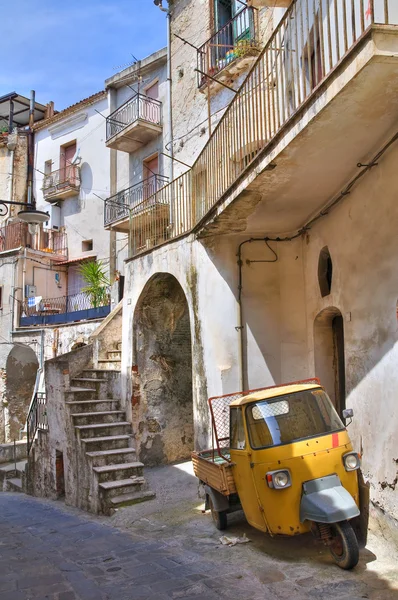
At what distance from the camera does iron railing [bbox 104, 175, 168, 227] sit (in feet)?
61.8

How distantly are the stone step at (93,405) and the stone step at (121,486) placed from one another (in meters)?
2.07

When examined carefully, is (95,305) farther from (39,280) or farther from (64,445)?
(64,445)

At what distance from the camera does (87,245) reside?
77.5 feet

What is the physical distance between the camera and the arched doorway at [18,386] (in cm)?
2095

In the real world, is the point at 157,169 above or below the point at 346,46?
above

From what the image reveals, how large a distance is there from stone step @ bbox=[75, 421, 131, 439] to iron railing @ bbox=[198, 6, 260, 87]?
915 centimetres

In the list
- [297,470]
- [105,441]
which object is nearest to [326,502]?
[297,470]

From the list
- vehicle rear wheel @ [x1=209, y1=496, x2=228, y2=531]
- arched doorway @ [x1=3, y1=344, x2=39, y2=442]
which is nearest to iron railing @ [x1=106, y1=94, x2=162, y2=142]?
arched doorway @ [x1=3, y1=344, x2=39, y2=442]

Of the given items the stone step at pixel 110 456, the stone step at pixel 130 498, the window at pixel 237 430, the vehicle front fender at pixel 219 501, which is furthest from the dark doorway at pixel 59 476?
the window at pixel 237 430

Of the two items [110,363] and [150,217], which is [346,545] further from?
[110,363]

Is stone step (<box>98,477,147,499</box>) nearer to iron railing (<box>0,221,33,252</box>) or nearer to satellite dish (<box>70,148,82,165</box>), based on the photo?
iron railing (<box>0,221,33,252</box>)

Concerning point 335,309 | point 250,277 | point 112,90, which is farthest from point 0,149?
point 335,309

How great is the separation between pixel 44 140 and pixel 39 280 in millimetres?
7943

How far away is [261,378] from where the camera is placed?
8.66 meters
